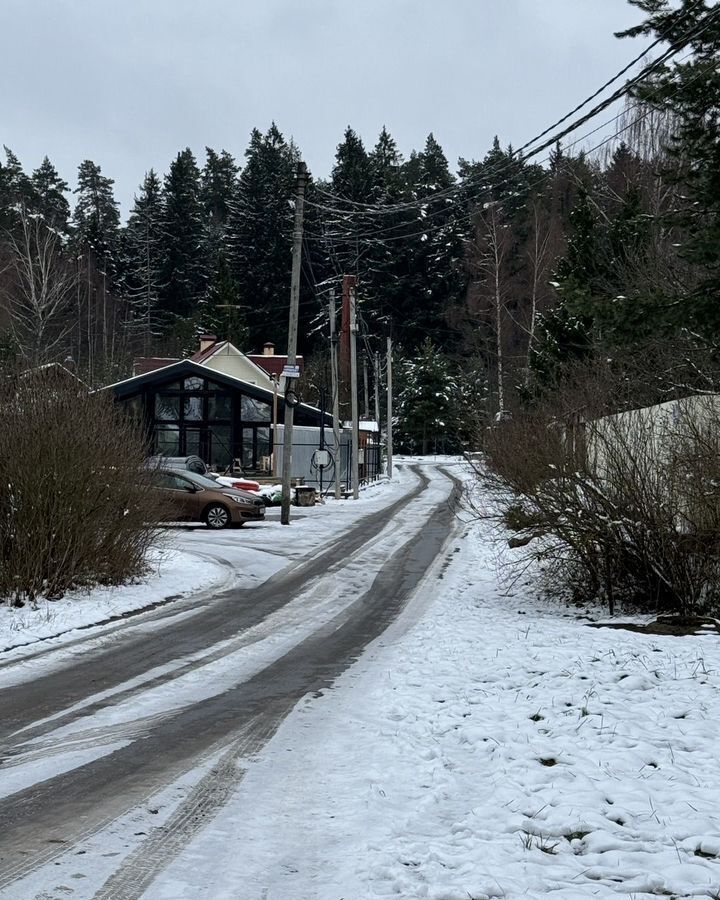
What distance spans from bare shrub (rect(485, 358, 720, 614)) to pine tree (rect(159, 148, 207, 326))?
69.6 meters

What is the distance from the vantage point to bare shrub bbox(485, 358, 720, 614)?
32.9 feet

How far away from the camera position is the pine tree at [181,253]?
7919cm

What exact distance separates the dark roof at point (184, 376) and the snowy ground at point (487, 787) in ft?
107

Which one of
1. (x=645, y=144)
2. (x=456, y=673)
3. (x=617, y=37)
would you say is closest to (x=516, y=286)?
(x=645, y=144)

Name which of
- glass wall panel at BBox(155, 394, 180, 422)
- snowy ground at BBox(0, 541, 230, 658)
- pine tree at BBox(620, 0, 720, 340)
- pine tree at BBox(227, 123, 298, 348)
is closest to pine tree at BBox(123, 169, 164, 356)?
pine tree at BBox(227, 123, 298, 348)

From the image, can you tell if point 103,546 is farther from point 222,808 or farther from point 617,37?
point 617,37

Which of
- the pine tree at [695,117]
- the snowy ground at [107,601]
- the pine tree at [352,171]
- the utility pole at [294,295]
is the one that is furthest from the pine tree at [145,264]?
the pine tree at [695,117]

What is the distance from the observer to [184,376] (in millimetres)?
41375

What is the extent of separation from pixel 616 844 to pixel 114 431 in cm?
1034

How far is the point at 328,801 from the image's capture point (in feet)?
16.5

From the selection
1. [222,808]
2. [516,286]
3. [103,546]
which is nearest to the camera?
[222,808]

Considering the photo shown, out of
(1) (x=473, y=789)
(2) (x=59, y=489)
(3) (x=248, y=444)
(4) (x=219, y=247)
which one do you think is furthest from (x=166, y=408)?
(4) (x=219, y=247)

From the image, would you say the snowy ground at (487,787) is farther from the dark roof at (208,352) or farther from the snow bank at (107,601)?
the dark roof at (208,352)

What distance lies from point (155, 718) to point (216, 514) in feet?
55.7
